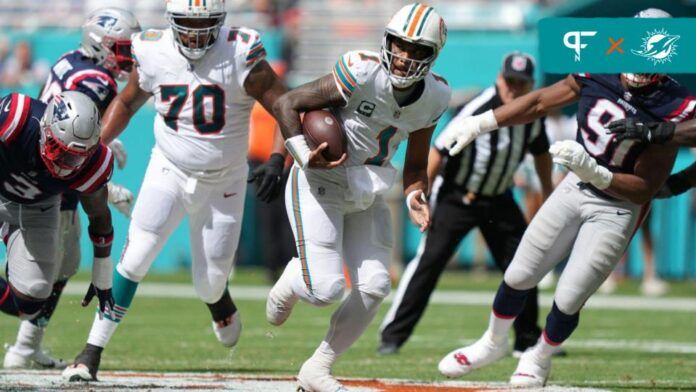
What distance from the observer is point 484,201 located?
809 centimetres

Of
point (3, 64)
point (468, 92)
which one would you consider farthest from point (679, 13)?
point (3, 64)

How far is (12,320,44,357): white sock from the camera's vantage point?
6.86m

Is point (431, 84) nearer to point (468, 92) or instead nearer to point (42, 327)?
point (42, 327)

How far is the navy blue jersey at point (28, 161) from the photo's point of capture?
18.7 ft

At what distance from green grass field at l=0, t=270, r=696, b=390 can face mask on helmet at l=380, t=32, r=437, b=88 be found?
5.55 ft

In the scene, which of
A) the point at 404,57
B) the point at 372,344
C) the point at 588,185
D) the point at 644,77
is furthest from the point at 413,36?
the point at 372,344

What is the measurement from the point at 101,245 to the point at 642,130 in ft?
8.69

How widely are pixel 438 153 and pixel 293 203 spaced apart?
8.32ft

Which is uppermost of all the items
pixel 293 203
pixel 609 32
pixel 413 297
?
pixel 609 32

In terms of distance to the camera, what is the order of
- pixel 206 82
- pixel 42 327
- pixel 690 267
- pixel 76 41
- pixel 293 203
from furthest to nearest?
pixel 76 41 < pixel 690 267 < pixel 42 327 < pixel 206 82 < pixel 293 203

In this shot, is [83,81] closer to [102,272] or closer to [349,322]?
[102,272]

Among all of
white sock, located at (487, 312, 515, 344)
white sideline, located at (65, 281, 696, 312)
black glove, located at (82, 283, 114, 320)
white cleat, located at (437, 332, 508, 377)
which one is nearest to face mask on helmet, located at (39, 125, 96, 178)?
black glove, located at (82, 283, 114, 320)

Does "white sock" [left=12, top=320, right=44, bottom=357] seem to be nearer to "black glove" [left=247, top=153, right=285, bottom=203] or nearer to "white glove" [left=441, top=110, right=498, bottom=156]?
"black glove" [left=247, top=153, right=285, bottom=203]

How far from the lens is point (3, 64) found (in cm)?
1720
